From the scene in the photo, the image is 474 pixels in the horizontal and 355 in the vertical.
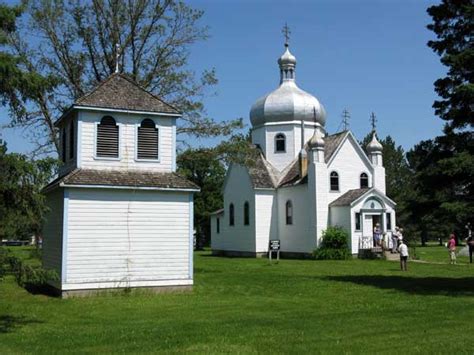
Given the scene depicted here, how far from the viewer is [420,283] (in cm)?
2245

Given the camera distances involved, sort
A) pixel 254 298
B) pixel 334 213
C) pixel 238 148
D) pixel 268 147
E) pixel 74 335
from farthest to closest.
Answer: pixel 268 147
pixel 334 213
pixel 238 148
pixel 254 298
pixel 74 335

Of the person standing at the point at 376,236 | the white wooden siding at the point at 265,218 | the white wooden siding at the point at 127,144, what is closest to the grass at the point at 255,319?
the white wooden siding at the point at 127,144

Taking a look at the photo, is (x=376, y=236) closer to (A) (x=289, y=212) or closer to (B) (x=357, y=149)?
(A) (x=289, y=212)

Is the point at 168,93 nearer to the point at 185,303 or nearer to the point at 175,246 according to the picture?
the point at 175,246

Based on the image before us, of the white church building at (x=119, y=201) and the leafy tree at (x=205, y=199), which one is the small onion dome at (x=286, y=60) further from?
the white church building at (x=119, y=201)

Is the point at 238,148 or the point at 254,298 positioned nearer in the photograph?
the point at 254,298

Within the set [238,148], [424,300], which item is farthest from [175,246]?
[238,148]

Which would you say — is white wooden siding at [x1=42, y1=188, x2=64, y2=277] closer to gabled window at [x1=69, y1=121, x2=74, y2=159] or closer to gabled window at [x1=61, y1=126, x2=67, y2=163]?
gabled window at [x1=69, y1=121, x2=74, y2=159]

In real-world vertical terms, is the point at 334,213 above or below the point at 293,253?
above

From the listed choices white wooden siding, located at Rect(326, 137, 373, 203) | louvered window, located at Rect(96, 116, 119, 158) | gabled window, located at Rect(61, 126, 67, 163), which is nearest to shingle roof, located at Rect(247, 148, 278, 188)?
white wooden siding, located at Rect(326, 137, 373, 203)

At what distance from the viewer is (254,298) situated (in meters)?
18.2

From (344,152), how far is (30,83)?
3356cm

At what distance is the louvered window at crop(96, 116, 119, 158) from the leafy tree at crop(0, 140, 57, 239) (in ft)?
23.9

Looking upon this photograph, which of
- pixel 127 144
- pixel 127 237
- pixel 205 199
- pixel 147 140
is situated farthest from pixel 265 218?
pixel 127 237
